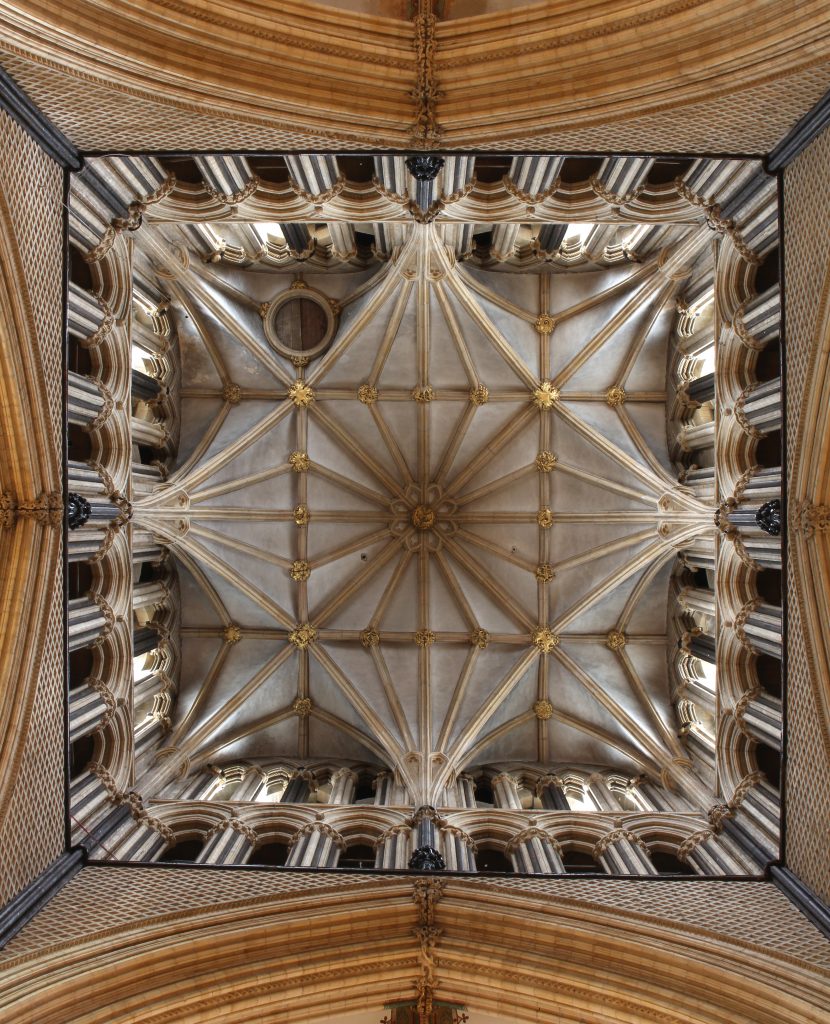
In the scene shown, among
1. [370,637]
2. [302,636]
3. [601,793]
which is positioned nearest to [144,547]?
[302,636]

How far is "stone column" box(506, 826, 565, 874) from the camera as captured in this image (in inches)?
516

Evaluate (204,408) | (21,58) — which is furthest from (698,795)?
(21,58)

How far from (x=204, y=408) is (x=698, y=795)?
14.7 meters

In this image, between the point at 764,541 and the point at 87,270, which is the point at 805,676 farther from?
the point at 87,270

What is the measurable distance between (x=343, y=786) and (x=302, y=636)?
14.1ft

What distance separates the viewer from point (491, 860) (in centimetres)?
1430

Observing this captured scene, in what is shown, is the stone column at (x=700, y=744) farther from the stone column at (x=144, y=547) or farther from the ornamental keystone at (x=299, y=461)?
the stone column at (x=144, y=547)

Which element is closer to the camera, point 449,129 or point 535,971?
point 535,971

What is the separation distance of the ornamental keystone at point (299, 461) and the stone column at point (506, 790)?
30.9 ft

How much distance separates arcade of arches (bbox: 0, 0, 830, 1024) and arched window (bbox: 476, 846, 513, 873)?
104 millimetres

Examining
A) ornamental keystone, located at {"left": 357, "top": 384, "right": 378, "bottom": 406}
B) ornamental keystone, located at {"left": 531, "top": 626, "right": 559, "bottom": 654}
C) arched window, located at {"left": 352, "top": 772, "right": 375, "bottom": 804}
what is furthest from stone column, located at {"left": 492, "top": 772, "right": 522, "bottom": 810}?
ornamental keystone, located at {"left": 357, "top": 384, "right": 378, "bottom": 406}

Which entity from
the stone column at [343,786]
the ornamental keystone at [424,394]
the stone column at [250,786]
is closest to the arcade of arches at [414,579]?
the stone column at [343,786]

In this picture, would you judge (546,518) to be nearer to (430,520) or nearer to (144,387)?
(430,520)

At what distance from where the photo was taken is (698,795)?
15016mm
